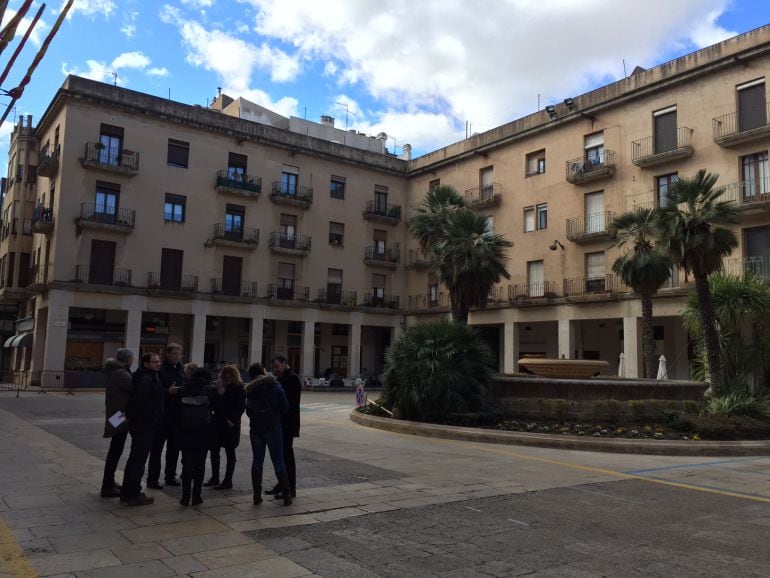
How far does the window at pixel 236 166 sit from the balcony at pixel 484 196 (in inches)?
544

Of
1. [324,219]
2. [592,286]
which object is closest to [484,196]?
[592,286]

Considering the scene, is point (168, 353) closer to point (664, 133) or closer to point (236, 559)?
point (236, 559)

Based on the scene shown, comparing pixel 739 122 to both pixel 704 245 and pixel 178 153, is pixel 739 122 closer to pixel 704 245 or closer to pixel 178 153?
pixel 704 245

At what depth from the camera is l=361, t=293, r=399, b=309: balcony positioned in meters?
43.7

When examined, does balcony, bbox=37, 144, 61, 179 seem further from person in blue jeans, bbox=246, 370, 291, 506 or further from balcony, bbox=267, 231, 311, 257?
person in blue jeans, bbox=246, 370, 291, 506

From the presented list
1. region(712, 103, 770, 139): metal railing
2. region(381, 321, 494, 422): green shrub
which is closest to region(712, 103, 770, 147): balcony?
region(712, 103, 770, 139): metal railing

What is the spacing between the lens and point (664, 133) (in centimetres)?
3019

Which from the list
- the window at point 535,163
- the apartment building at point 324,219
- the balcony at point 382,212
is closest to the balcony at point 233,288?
the apartment building at point 324,219

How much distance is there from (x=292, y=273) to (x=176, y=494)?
33.4 metres

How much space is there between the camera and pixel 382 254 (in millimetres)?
44688

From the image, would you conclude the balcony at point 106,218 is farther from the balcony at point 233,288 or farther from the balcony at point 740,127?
the balcony at point 740,127

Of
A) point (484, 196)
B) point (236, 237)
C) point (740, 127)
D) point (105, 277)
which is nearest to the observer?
point (740, 127)

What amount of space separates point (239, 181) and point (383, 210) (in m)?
10.9

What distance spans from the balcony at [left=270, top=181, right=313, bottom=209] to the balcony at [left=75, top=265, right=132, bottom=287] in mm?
10084
